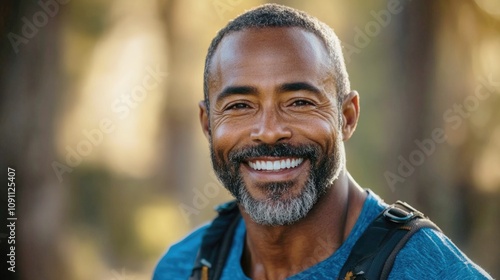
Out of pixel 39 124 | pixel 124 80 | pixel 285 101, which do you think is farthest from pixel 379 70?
pixel 285 101

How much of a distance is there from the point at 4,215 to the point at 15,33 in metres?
1.50

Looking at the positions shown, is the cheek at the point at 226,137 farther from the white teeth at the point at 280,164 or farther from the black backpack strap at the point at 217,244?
the black backpack strap at the point at 217,244

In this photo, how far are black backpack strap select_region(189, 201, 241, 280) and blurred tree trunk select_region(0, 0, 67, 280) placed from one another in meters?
3.19

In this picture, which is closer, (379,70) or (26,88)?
(26,88)

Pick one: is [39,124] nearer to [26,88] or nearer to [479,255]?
[26,88]

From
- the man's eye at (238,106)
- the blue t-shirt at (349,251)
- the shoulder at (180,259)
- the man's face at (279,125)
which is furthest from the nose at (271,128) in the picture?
the shoulder at (180,259)

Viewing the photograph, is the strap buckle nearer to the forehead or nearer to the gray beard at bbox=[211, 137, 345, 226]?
the gray beard at bbox=[211, 137, 345, 226]

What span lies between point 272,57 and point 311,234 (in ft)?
2.33

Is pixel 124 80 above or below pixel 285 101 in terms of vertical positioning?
above

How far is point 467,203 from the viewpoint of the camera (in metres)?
6.96

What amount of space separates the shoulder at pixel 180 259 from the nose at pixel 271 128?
0.78m

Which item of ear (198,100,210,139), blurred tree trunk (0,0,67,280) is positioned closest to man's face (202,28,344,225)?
ear (198,100,210,139)

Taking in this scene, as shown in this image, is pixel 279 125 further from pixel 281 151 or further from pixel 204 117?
pixel 204 117

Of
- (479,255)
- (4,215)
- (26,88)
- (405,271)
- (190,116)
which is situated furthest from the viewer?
(190,116)
